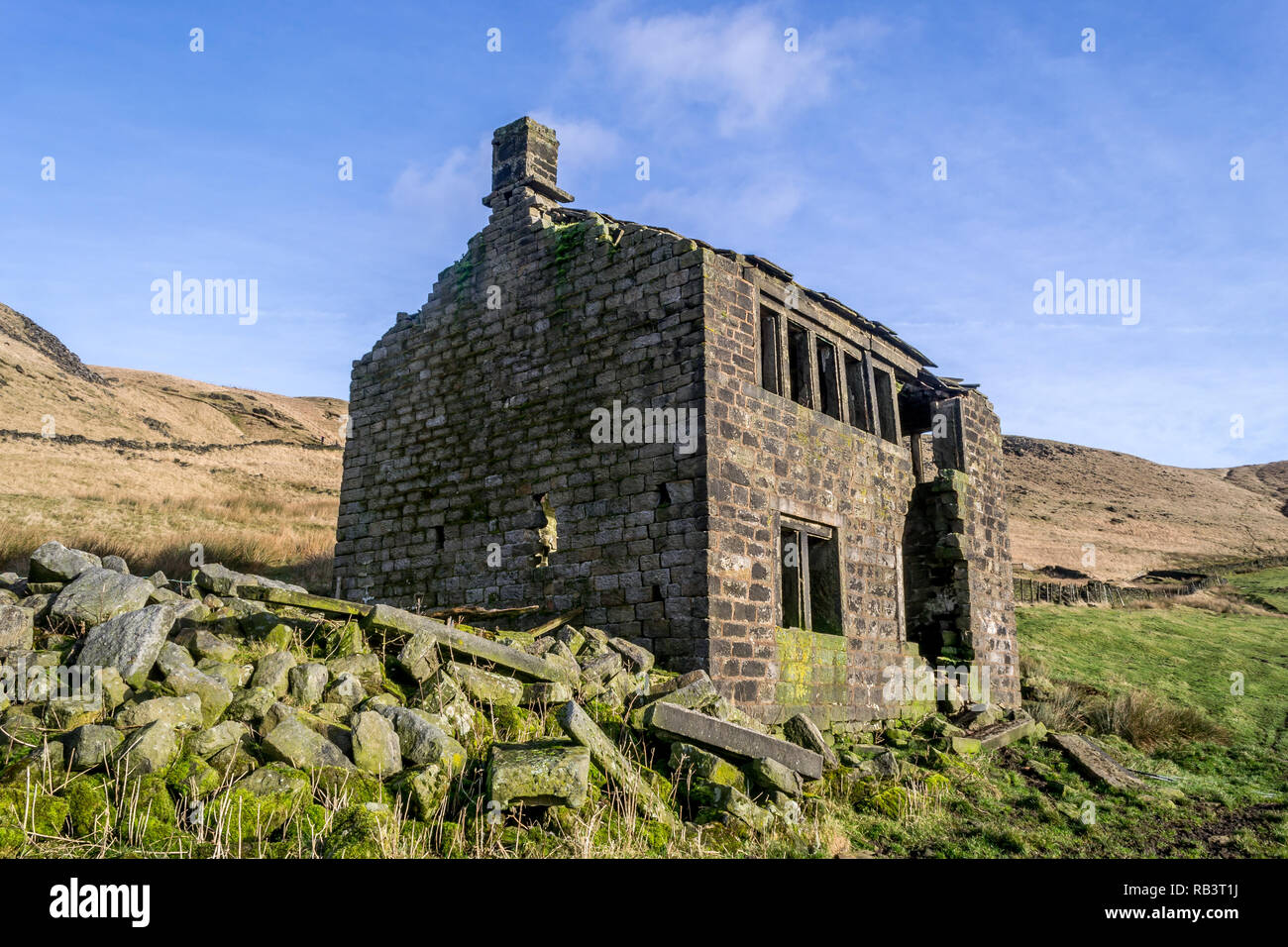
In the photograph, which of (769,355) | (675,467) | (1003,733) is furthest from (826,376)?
(1003,733)

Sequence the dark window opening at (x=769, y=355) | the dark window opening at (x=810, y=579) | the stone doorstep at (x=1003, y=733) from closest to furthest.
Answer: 1. the dark window opening at (x=810, y=579)
2. the stone doorstep at (x=1003, y=733)
3. the dark window opening at (x=769, y=355)

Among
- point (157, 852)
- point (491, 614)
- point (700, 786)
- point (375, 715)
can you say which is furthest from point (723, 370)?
point (157, 852)

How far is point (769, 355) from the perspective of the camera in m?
10.9

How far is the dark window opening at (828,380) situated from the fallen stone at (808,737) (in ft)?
14.8

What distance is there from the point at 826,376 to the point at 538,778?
793 cm

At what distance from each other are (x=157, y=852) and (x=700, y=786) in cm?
333

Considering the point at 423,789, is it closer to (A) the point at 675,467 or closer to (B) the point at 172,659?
(B) the point at 172,659

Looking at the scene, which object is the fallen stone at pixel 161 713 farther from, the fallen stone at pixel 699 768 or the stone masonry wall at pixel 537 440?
the stone masonry wall at pixel 537 440

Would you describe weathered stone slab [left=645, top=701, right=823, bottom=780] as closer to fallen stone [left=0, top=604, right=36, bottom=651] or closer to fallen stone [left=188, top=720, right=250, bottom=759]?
fallen stone [left=188, top=720, right=250, bottom=759]

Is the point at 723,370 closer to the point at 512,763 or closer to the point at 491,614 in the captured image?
the point at 491,614

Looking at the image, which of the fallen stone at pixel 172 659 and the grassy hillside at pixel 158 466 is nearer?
the fallen stone at pixel 172 659

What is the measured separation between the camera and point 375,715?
5.56 m

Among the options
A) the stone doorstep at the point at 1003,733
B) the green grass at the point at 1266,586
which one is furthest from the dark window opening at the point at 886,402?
the green grass at the point at 1266,586

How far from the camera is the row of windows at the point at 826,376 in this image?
11.0 meters
